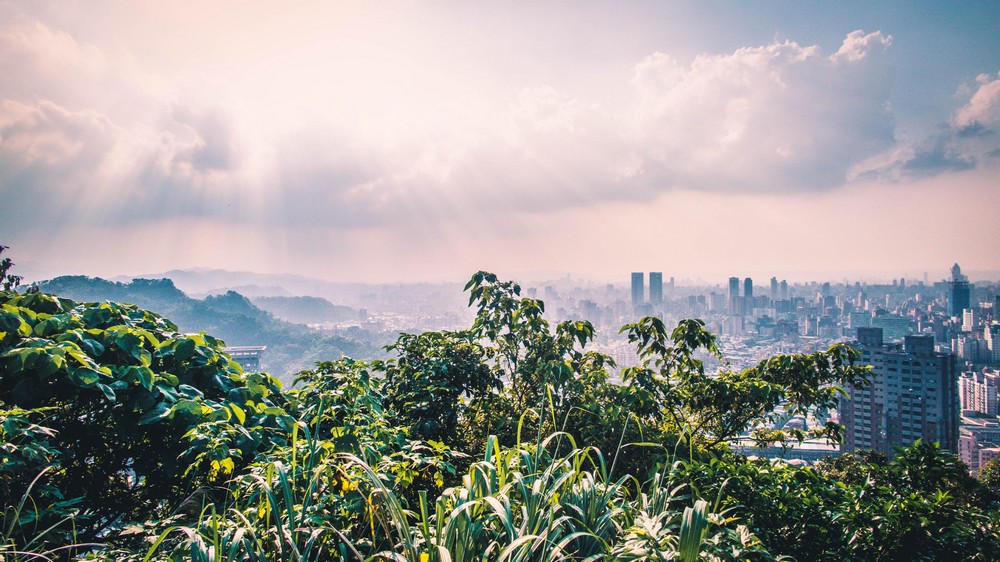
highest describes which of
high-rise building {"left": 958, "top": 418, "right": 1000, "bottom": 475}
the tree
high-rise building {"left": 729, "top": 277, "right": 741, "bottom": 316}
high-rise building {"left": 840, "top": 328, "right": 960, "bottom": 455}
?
the tree

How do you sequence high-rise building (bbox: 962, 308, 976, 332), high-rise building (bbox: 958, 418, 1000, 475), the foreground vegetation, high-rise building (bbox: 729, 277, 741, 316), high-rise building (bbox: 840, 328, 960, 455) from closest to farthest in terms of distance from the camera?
the foreground vegetation, high-rise building (bbox: 840, 328, 960, 455), high-rise building (bbox: 958, 418, 1000, 475), high-rise building (bbox: 962, 308, 976, 332), high-rise building (bbox: 729, 277, 741, 316)

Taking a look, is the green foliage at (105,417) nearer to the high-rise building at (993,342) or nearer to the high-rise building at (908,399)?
the high-rise building at (908,399)

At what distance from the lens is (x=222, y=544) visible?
109 cm

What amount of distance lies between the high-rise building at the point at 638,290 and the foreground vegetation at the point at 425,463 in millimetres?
13337

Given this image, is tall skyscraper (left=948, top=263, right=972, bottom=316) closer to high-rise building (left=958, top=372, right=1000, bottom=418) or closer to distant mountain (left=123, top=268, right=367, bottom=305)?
high-rise building (left=958, top=372, right=1000, bottom=418)

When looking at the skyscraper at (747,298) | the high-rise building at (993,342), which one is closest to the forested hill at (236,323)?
the skyscraper at (747,298)

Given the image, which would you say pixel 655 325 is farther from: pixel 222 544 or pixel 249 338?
pixel 249 338

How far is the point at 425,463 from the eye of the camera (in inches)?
63.9

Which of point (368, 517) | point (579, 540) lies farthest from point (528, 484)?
point (368, 517)

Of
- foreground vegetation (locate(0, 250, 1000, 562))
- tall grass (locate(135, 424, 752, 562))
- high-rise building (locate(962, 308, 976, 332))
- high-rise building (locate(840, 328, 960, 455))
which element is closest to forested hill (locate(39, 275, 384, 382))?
high-rise building (locate(840, 328, 960, 455))

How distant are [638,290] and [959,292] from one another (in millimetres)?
26626

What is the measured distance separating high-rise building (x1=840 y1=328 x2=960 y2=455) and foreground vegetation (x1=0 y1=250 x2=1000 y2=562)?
35.5 ft

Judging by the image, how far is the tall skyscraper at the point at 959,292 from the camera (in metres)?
27.3

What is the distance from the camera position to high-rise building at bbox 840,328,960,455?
11.5 metres
